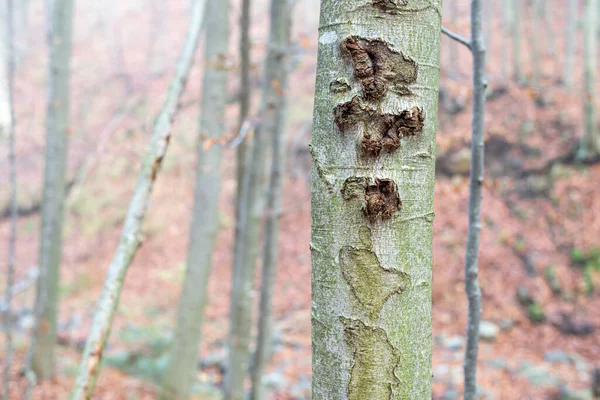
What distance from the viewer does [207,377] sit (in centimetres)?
738

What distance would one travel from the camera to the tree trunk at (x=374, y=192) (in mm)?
876

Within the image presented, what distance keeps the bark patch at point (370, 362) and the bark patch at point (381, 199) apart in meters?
0.21

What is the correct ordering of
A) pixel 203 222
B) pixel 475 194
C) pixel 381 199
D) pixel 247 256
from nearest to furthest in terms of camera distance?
pixel 381 199, pixel 475 194, pixel 247 256, pixel 203 222

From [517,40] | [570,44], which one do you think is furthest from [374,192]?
[517,40]

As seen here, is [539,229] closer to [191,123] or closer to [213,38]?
[213,38]

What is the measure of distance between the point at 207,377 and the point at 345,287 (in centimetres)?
719

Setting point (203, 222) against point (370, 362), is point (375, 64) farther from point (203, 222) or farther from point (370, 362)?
point (203, 222)

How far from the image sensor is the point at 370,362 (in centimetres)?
89

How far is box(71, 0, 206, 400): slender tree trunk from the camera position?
1.33m

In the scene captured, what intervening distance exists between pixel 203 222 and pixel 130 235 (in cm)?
470

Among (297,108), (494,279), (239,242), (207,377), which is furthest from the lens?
(297,108)

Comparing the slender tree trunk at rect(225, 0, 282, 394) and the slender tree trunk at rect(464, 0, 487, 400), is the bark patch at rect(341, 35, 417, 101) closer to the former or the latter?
the slender tree trunk at rect(464, 0, 487, 400)

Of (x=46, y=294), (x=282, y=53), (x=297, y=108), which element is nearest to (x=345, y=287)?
(x=282, y=53)

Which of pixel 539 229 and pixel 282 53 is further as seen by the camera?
pixel 539 229
